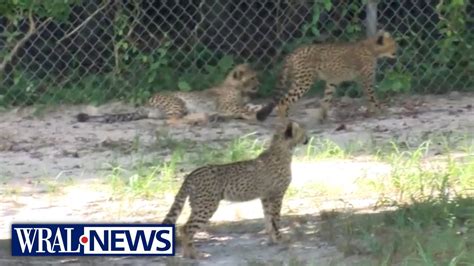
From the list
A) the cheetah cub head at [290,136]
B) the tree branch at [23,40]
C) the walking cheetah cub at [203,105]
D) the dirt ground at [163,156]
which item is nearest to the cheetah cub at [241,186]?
the cheetah cub head at [290,136]

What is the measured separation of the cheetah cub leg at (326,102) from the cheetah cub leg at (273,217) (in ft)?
11.1

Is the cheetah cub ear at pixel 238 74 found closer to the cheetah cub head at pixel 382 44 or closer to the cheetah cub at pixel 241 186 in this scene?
the cheetah cub head at pixel 382 44

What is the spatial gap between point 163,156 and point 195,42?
8.23 ft

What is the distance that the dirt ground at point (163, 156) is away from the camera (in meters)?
6.64

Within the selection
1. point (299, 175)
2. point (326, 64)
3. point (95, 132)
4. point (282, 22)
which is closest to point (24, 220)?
point (299, 175)

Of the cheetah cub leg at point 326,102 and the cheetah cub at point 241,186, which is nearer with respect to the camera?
the cheetah cub at point 241,186

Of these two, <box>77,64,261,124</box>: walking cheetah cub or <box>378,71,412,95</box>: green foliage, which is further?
<box>378,71,412,95</box>: green foliage

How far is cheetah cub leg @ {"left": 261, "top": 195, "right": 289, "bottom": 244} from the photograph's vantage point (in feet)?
22.1

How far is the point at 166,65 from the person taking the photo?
11.3 meters

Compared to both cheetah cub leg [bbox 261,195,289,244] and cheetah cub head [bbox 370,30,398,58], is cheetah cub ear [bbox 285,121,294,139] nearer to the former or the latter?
cheetah cub leg [bbox 261,195,289,244]

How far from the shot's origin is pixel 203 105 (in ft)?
34.6

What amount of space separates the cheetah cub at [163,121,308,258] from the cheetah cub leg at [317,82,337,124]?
3027mm

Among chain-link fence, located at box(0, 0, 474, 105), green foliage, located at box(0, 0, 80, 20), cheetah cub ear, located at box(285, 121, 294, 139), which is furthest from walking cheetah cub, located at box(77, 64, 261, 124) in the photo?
cheetah cub ear, located at box(285, 121, 294, 139)

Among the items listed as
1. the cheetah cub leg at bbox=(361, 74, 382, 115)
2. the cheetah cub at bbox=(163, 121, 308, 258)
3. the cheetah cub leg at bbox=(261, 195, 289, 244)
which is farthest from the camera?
the cheetah cub leg at bbox=(361, 74, 382, 115)
